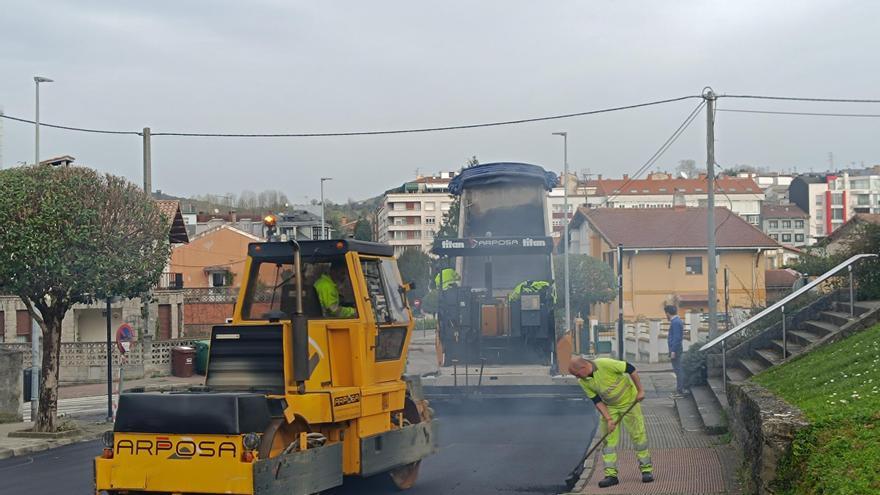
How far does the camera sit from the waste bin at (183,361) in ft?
112

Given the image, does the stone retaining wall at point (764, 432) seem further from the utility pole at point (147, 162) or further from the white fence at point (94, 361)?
the white fence at point (94, 361)

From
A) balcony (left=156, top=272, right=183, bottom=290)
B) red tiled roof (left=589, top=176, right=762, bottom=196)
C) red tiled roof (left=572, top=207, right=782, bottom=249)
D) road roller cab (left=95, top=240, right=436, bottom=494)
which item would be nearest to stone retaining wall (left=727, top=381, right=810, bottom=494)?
road roller cab (left=95, top=240, right=436, bottom=494)

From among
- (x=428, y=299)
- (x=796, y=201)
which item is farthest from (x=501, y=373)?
(x=796, y=201)

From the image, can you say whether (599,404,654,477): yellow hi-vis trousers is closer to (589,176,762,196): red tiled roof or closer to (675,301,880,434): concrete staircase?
(675,301,880,434): concrete staircase

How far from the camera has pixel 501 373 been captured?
1789cm

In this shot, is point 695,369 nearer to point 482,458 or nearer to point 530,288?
point 530,288

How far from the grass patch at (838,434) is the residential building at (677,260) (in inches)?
1827

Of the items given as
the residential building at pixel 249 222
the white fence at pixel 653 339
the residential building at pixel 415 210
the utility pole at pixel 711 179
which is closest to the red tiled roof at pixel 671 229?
the white fence at pixel 653 339

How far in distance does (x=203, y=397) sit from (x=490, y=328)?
10.7 meters

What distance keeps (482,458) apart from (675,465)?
2.62 metres

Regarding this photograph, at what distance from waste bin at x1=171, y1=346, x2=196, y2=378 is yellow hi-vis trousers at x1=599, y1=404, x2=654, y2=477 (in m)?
25.0

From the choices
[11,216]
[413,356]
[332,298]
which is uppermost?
[11,216]

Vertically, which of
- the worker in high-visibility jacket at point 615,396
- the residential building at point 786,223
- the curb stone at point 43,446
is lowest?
the curb stone at point 43,446

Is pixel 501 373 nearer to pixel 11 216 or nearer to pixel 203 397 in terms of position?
pixel 11 216
